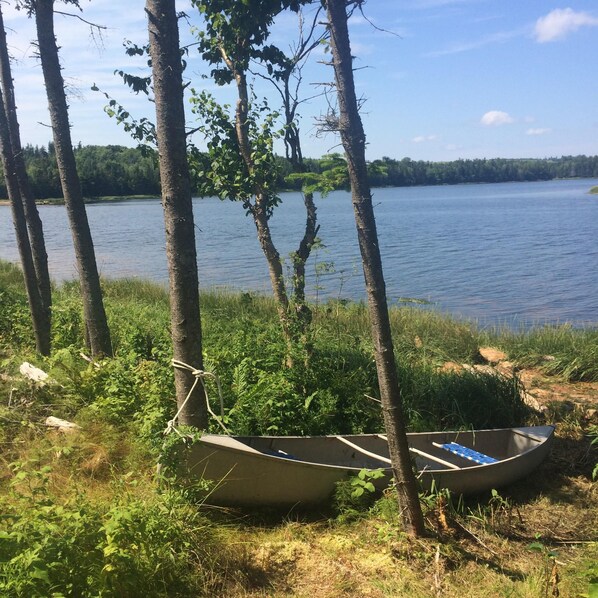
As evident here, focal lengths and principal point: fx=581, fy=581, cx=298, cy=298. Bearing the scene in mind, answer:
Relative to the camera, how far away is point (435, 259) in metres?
23.4

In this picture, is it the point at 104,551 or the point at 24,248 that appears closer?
the point at 104,551

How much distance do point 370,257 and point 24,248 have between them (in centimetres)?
623

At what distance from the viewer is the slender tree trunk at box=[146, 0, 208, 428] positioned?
13.8ft

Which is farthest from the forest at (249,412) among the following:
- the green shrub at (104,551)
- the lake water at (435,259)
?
the lake water at (435,259)

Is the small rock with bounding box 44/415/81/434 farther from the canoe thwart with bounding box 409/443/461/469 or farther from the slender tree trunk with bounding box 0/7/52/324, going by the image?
the canoe thwart with bounding box 409/443/461/469

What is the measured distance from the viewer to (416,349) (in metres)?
8.89

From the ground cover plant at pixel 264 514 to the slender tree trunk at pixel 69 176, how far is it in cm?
49

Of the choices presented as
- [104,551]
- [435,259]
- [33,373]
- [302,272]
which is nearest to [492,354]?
[302,272]

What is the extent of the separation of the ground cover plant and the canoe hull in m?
0.15

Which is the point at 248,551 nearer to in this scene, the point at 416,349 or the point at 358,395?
the point at 358,395

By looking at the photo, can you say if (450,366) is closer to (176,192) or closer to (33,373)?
(176,192)

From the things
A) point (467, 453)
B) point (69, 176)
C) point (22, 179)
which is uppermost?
point (22, 179)

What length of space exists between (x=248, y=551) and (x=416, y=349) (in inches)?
210

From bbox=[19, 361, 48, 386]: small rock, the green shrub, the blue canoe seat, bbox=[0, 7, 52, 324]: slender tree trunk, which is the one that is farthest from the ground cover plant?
bbox=[0, 7, 52, 324]: slender tree trunk
